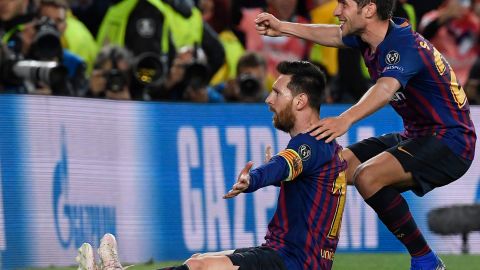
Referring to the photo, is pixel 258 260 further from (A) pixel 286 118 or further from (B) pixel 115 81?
(B) pixel 115 81

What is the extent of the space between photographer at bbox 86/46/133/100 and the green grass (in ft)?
5.68

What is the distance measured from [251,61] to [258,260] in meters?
5.37

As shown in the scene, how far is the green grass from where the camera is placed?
8.59 metres

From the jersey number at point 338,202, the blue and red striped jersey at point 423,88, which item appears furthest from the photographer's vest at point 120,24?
the jersey number at point 338,202

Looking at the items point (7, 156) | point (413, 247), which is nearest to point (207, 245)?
point (7, 156)

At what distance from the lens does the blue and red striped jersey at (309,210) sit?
581cm

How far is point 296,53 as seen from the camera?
12172 mm

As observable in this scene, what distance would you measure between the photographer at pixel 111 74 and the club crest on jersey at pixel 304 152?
4.03 m

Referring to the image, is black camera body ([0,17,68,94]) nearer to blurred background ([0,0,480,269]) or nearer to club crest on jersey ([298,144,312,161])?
blurred background ([0,0,480,269])

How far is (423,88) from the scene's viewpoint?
23.0ft

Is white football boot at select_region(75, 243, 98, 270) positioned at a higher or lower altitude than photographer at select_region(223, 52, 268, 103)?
lower

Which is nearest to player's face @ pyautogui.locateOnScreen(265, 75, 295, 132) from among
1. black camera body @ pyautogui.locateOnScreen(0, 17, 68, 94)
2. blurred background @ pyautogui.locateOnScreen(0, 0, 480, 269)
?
blurred background @ pyautogui.locateOnScreen(0, 0, 480, 269)

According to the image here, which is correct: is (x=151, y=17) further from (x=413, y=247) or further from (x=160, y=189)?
(x=413, y=247)

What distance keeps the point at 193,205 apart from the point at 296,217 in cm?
334
